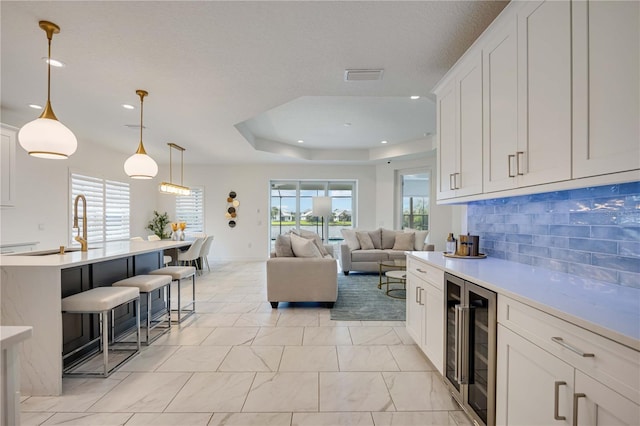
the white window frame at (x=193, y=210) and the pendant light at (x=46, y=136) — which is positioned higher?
the pendant light at (x=46, y=136)

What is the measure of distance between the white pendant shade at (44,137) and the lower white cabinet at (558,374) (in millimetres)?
3107

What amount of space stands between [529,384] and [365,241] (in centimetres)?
522

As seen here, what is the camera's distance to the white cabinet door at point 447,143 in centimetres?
244

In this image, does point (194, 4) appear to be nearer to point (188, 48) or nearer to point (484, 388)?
point (188, 48)

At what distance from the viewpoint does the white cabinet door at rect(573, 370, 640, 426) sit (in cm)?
87

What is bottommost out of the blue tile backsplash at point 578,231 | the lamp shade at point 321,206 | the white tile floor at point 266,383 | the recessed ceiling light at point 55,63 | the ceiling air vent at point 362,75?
the white tile floor at point 266,383

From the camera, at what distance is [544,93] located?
149 centimetres

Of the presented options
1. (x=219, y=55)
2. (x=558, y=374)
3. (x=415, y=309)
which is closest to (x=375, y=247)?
(x=415, y=309)

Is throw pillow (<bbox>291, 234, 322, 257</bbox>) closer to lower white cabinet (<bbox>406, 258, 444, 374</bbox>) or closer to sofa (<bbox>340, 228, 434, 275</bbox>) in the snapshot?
lower white cabinet (<bbox>406, 258, 444, 374</bbox>)

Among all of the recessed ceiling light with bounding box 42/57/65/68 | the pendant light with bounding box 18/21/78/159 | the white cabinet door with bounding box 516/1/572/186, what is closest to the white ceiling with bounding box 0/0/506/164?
the recessed ceiling light with bounding box 42/57/65/68

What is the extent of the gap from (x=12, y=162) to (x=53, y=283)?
2.71 m

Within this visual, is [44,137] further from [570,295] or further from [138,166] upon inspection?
[570,295]

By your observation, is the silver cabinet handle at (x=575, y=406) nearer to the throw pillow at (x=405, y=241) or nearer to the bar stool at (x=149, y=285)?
the bar stool at (x=149, y=285)

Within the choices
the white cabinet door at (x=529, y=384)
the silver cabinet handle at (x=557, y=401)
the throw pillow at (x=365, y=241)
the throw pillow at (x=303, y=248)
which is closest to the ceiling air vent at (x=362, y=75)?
the throw pillow at (x=303, y=248)
